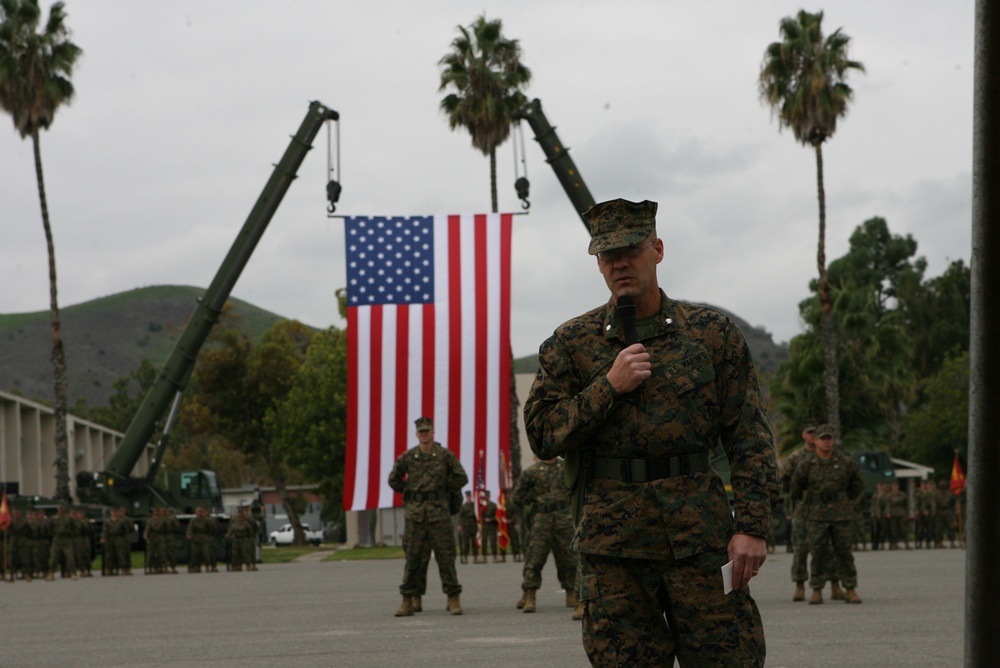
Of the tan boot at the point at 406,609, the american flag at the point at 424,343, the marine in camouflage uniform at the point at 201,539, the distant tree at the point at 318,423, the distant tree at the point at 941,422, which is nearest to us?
the tan boot at the point at 406,609

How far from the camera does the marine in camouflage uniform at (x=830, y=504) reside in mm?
15812

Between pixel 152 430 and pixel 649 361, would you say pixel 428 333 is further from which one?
pixel 649 361

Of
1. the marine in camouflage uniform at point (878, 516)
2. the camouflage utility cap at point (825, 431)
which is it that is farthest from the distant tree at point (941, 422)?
the camouflage utility cap at point (825, 431)

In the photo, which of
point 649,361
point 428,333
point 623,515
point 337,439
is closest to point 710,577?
point 623,515

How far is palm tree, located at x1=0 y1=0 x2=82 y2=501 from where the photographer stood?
41.2m

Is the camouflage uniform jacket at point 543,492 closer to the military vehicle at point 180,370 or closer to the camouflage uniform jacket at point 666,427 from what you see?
the camouflage uniform jacket at point 666,427

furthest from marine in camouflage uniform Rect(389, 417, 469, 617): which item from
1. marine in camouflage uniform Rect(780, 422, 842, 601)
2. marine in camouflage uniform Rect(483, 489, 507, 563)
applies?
marine in camouflage uniform Rect(483, 489, 507, 563)

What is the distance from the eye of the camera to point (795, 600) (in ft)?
54.4

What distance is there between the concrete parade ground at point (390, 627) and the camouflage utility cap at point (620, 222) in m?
5.38

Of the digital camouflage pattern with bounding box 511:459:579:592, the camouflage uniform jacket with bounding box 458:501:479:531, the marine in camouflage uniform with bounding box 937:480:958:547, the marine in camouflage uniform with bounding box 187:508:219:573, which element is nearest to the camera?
the digital camouflage pattern with bounding box 511:459:579:592

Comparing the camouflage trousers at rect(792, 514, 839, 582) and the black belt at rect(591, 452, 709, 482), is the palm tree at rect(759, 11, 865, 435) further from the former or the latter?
the black belt at rect(591, 452, 709, 482)

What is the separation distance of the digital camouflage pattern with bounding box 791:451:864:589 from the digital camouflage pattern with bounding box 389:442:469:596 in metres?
3.87

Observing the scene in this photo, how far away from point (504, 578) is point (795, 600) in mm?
8940

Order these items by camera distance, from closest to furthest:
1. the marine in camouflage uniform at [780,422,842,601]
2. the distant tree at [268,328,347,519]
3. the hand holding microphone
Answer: the hand holding microphone, the marine in camouflage uniform at [780,422,842,601], the distant tree at [268,328,347,519]
